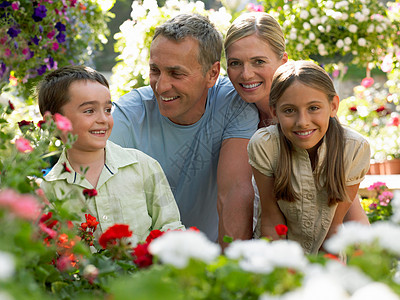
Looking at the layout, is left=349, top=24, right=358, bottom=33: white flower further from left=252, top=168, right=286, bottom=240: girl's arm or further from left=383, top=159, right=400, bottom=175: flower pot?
left=252, top=168, right=286, bottom=240: girl's arm

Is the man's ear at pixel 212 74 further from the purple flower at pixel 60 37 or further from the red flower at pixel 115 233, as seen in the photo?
the purple flower at pixel 60 37

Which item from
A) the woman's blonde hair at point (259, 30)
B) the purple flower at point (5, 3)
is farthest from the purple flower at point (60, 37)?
the woman's blonde hair at point (259, 30)

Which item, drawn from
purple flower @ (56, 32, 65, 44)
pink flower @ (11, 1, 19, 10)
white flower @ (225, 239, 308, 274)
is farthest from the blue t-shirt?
white flower @ (225, 239, 308, 274)

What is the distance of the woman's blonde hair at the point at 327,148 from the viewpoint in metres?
2.05

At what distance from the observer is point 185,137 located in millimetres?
2635

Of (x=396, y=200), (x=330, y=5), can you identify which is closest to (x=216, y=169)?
(x=396, y=200)

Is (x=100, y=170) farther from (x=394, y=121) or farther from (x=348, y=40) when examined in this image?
(x=394, y=121)

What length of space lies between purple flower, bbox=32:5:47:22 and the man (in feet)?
4.15

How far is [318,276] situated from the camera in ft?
2.39

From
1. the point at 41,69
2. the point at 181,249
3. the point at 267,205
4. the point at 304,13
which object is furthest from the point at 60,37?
the point at 181,249

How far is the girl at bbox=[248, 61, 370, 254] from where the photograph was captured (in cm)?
205

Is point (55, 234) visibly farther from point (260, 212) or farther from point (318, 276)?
point (260, 212)

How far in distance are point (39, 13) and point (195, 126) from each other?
1.65m

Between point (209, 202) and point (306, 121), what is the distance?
928 millimetres
